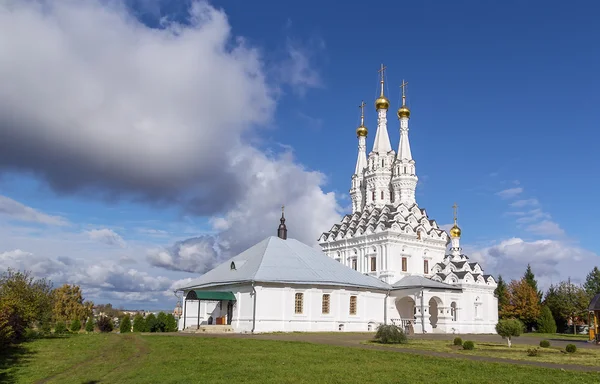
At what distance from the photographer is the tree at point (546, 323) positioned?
191 feet

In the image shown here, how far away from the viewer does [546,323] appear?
5850 cm

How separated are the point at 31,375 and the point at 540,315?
56640 mm

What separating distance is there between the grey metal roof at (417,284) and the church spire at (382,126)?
17.7 meters

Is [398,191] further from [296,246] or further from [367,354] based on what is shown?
[367,354]

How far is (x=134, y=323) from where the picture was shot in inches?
1662

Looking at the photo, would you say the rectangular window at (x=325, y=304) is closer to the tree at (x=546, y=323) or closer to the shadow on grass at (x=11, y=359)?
the shadow on grass at (x=11, y=359)

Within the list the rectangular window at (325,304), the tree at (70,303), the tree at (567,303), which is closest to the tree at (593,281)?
the tree at (567,303)

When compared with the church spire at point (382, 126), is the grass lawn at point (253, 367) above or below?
below

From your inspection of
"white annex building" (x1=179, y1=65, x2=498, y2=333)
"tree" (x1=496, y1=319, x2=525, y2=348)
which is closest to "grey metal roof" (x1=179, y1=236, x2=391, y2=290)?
"white annex building" (x1=179, y1=65, x2=498, y2=333)

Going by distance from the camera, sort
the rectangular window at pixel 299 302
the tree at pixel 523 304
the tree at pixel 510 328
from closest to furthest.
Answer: the tree at pixel 510 328
the rectangular window at pixel 299 302
the tree at pixel 523 304

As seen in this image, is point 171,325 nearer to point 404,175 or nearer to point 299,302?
point 299,302

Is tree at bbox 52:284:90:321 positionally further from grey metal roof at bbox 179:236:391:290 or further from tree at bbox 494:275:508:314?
tree at bbox 494:275:508:314

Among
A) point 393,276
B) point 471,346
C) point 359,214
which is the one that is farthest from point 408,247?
point 471,346

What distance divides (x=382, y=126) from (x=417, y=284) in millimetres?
22878
